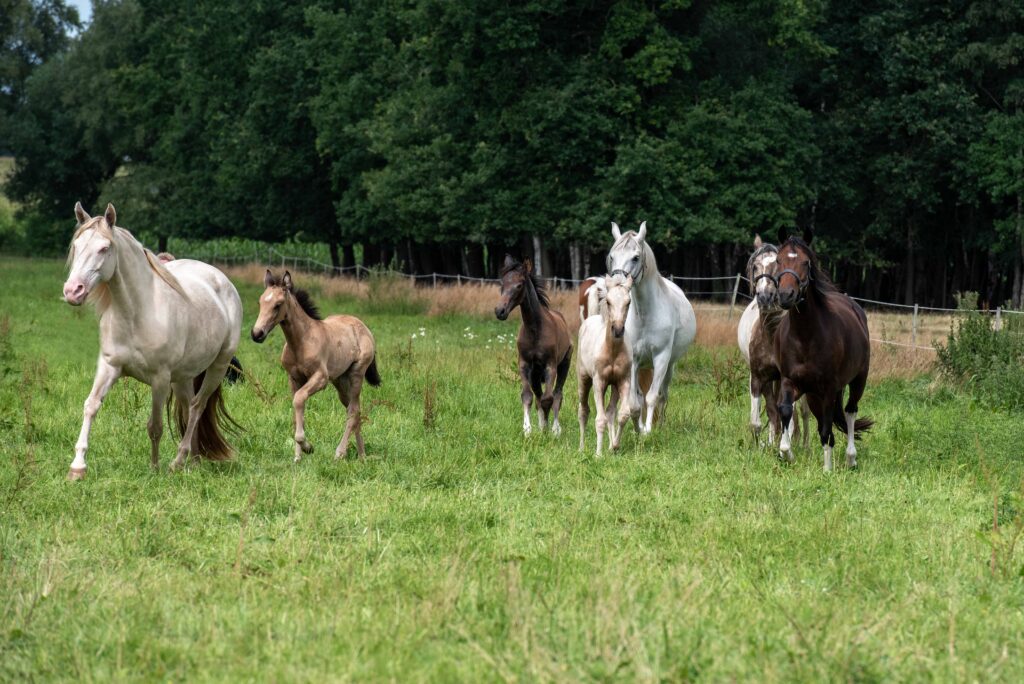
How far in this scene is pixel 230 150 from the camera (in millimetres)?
53031

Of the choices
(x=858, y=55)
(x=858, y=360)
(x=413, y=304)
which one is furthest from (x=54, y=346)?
(x=858, y=55)

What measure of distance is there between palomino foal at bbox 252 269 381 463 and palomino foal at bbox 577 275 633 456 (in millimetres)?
2192

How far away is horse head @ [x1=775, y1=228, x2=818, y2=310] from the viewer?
1105 centimetres

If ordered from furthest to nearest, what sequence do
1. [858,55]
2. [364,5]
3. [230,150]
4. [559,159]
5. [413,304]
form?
[230,150] < [364,5] < [858,55] < [559,159] < [413,304]

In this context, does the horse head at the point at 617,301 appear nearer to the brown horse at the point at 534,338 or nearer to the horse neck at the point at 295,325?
the brown horse at the point at 534,338

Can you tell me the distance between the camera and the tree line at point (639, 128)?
115 feet

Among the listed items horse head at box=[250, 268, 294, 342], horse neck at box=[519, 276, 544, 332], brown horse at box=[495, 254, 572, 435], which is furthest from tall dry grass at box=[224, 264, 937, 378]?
horse head at box=[250, 268, 294, 342]

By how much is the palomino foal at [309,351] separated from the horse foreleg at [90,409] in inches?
53.2

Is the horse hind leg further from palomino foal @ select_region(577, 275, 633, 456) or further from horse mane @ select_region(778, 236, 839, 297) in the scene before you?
palomino foal @ select_region(577, 275, 633, 456)

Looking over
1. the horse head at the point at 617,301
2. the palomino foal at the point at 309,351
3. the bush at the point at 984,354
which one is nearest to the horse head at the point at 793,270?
the horse head at the point at 617,301

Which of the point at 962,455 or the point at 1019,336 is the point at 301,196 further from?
the point at 962,455

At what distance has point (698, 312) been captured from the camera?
27828 millimetres

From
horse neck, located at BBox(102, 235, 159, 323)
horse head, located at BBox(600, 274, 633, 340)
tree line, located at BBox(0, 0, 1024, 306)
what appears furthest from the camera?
tree line, located at BBox(0, 0, 1024, 306)

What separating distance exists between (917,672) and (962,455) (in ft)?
24.3
